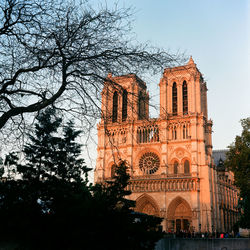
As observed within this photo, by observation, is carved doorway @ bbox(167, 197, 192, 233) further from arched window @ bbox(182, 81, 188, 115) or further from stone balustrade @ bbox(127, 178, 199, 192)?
arched window @ bbox(182, 81, 188, 115)

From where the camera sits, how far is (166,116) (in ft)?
26.3

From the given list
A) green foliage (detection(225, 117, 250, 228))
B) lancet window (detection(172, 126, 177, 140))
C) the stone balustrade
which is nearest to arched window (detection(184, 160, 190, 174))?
the stone balustrade

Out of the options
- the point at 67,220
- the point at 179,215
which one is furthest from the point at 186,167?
the point at 67,220

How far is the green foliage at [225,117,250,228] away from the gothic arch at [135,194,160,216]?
551 inches

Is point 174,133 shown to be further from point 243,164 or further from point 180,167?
point 243,164

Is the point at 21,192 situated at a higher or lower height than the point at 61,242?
higher

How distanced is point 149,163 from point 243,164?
17840 millimetres

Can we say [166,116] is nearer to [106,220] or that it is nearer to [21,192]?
[106,220]

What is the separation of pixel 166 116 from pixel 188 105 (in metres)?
39.8

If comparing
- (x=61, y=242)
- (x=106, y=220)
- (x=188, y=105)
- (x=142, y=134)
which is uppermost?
(x=188, y=105)

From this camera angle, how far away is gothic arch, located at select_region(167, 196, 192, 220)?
43.5 m

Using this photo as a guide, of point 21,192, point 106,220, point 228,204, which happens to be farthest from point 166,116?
point 228,204

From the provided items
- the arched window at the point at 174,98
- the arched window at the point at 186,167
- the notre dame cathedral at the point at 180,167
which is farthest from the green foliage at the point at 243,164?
the arched window at the point at 174,98

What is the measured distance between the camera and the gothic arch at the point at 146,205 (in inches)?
1766
